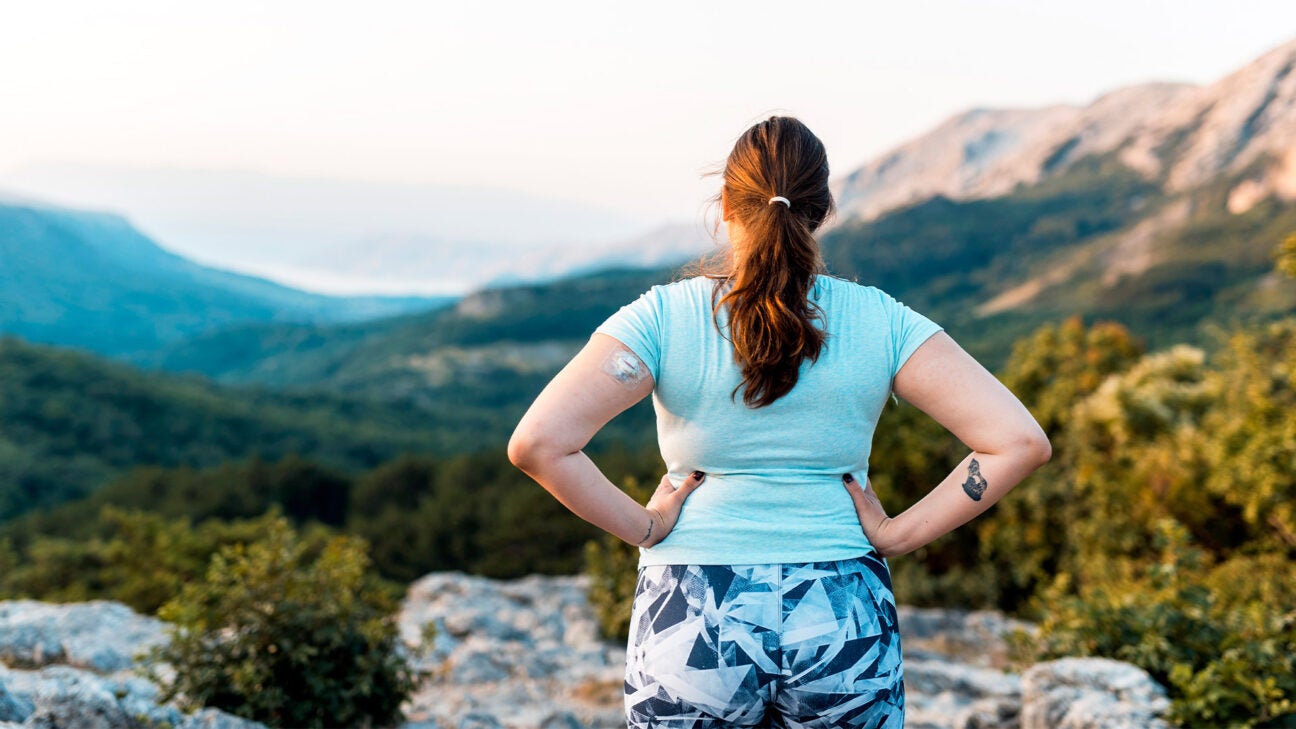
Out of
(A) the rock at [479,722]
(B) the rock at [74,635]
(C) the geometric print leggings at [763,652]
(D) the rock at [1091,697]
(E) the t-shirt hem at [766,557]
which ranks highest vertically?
(E) the t-shirt hem at [766,557]

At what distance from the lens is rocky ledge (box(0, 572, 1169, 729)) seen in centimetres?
335

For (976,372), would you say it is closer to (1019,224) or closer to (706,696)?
(706,696)

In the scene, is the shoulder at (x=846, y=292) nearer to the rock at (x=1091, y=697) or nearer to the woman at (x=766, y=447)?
the woman at (x=766, y=447)

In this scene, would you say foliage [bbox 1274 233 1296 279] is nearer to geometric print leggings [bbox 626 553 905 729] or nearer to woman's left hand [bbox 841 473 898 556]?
woman's left hand [bbox 841 473 898 556]

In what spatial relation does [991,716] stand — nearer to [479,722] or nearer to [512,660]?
[479,722]

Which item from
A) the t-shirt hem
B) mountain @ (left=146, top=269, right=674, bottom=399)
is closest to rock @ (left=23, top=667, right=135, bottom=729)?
the t-shirt hem

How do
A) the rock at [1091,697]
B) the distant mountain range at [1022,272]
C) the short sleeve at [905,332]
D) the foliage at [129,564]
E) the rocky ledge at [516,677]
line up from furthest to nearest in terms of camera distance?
1. the distant mountain range at [1022,272]
2. the foliage at [129,564]
3. the rock at [1091,697]
4. the rocky ledge at [516,677]
5. the short sleeve at [905,332]

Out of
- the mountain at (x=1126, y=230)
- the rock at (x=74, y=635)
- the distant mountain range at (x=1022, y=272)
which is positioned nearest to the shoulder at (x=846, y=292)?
the rock at (x=74, y=635)

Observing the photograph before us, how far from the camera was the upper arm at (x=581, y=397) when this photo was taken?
172 centimetres

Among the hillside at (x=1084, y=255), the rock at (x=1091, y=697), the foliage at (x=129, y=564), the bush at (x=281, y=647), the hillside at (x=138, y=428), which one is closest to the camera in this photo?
the rock at (x=1091, y=697)

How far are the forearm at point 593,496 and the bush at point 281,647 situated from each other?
2868mm

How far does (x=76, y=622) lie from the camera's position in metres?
5.52

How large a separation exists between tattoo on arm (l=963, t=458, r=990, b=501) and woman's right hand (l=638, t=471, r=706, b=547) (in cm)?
60

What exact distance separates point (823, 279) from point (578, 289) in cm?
14938
